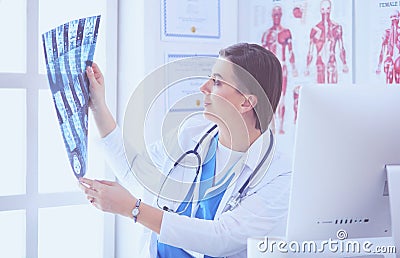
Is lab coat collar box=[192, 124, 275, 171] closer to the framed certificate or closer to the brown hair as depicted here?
the brown hair

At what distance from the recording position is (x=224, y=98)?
2.01m

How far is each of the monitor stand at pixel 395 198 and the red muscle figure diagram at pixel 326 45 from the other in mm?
1103

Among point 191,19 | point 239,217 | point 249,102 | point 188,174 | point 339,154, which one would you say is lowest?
point 239,217

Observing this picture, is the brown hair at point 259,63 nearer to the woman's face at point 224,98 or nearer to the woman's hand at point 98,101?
the woman's face at point 224,98

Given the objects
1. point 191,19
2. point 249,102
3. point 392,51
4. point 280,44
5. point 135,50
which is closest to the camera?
point 249,102

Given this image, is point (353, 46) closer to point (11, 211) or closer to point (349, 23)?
point (349, 23)

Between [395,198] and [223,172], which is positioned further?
[223,172]

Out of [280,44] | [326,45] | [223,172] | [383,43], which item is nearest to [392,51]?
[383,43]

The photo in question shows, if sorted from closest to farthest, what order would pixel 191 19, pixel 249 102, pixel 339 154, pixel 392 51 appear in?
pixel 339 154, pixel 249 102, pixel 392 51, pixel 191 19

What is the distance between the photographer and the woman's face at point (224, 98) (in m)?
2.00

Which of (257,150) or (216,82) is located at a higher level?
→ (216,82)

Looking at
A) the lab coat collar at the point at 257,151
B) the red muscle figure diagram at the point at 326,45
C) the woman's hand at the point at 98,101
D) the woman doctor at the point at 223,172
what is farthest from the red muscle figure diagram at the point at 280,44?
the woman's hand at the point at 98,101

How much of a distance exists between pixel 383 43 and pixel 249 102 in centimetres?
66

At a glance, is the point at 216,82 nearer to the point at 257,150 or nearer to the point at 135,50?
the point at 257,150
